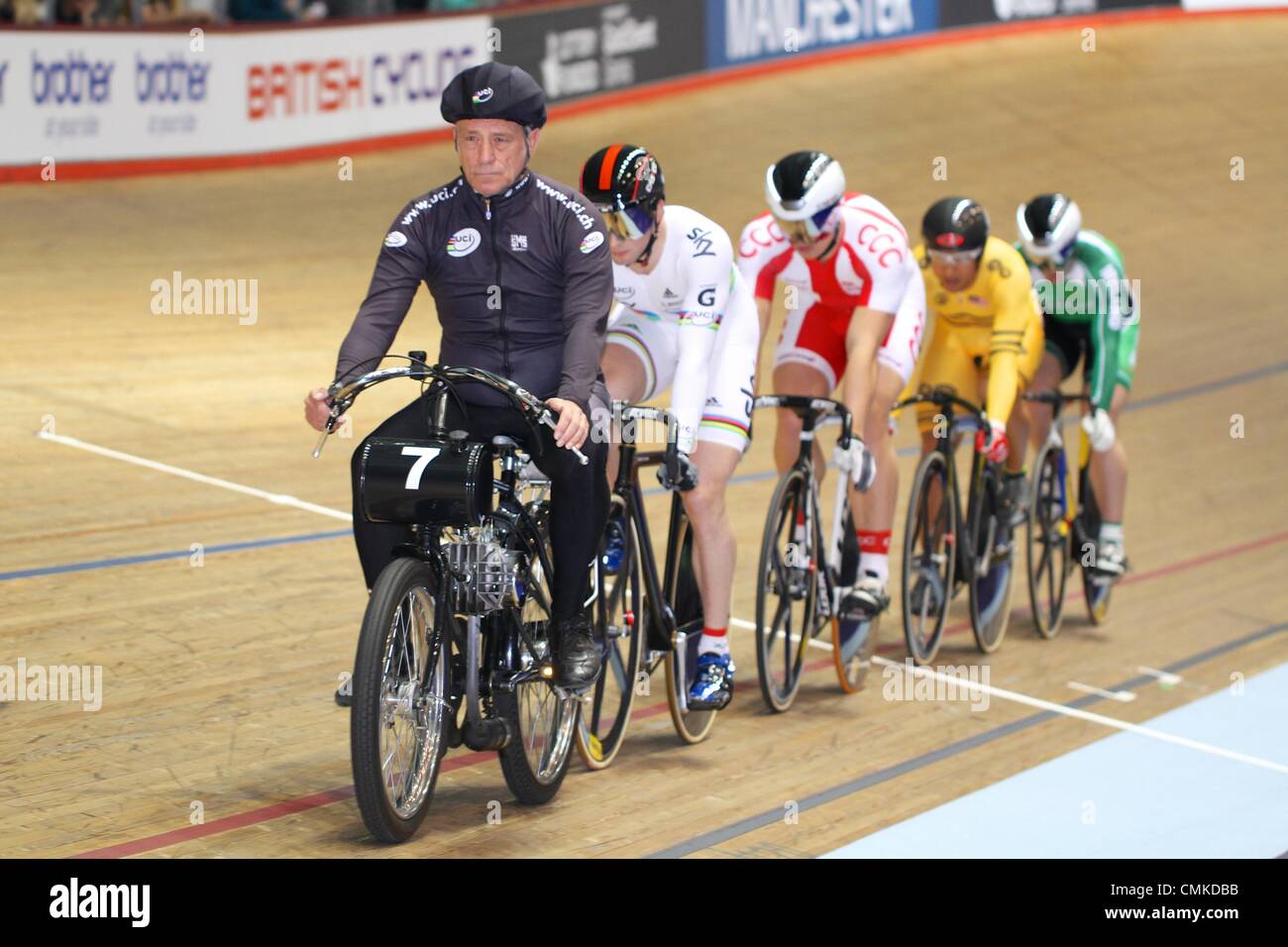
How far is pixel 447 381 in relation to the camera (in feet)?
11.0

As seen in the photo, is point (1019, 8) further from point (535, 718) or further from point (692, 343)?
point (535, 718)

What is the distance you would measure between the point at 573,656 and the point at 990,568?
2484mm

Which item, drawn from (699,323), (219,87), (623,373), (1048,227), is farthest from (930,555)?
(219,87)

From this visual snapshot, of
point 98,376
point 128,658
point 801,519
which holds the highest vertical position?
point 98,376

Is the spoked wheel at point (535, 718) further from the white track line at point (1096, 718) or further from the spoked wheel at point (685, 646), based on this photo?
the white track line at point (1096, 718)

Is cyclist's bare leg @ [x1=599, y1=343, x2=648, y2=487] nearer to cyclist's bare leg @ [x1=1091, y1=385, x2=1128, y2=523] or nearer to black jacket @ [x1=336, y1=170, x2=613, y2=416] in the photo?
black jacket @ [x1=336, y1=170, x2=613, y2=416]

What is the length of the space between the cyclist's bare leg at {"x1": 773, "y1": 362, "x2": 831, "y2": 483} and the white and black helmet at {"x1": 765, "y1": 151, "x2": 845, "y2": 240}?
1.71ft

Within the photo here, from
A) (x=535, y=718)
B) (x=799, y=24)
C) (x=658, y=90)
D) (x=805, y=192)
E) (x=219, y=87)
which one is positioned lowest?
(x=535, y=718)

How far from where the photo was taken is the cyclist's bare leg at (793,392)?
4980 millimetres

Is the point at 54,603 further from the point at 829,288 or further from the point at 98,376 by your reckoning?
the point at 98,376

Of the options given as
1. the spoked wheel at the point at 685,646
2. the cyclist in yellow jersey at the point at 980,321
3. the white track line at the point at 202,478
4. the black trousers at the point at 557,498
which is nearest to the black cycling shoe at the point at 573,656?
the black trousers at the point at 557,498
